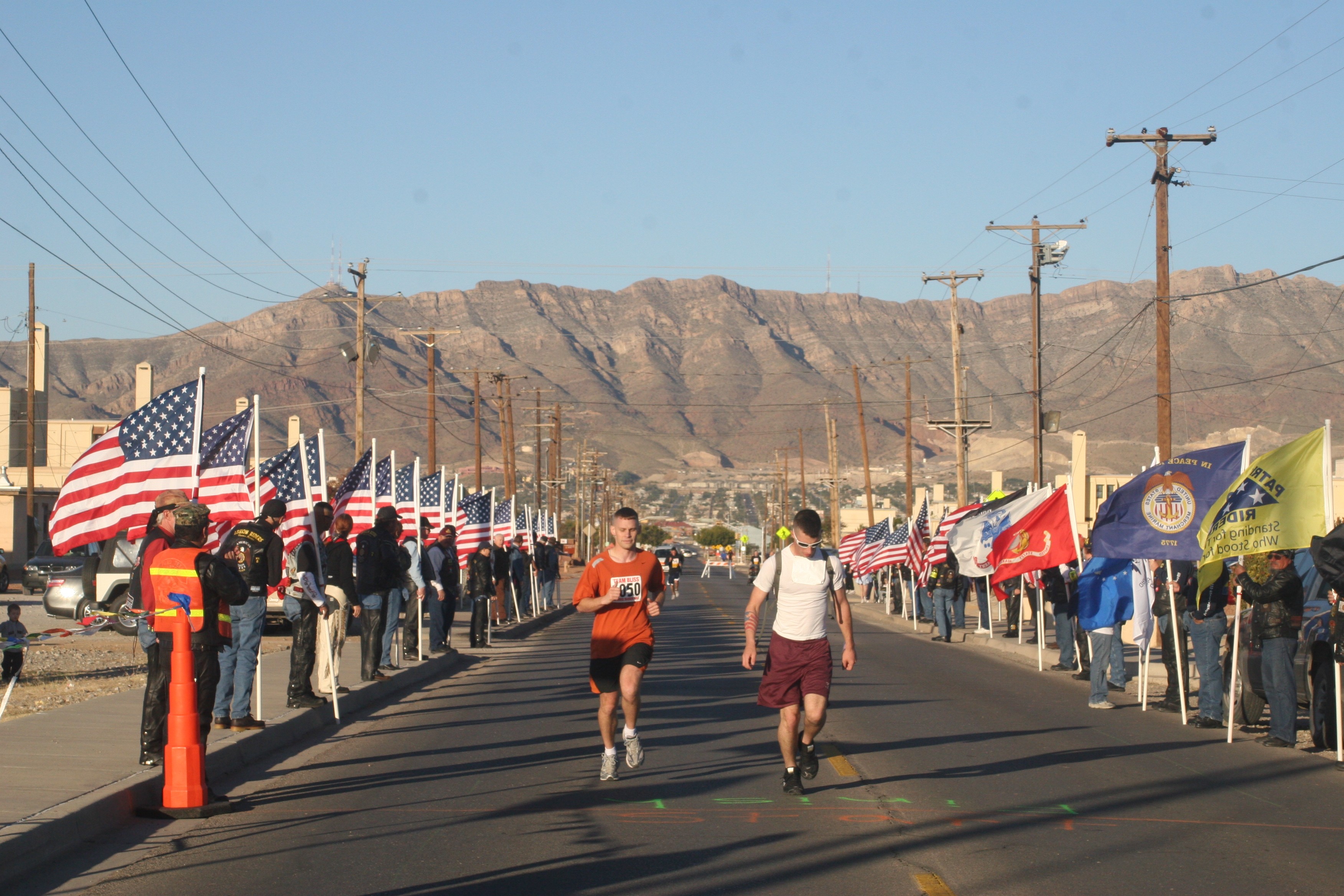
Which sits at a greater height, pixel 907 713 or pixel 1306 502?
pixel 1306 502

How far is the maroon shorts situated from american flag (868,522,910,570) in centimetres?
2400

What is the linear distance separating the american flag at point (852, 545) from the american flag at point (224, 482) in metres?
30.4

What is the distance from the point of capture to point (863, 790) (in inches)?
389

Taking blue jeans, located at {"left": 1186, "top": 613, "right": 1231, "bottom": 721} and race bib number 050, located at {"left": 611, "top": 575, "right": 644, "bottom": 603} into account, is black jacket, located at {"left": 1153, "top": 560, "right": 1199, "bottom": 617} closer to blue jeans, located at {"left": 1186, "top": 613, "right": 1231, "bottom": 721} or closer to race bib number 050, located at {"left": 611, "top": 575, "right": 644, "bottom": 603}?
blue jeans, located at {"left": 1186, "top": 613, "right": 1231, "bottom": 721}

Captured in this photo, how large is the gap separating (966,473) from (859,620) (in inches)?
298

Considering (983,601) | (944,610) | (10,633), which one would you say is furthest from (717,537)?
(10,633)

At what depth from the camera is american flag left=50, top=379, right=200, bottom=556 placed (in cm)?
1280

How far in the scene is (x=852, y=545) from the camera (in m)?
46.4

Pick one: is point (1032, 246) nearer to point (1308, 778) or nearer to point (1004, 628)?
point (1004, 628)

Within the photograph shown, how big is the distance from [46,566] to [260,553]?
1197 inches

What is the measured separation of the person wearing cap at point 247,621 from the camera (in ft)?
39.0

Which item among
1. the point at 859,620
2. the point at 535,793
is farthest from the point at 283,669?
the point at 859,620

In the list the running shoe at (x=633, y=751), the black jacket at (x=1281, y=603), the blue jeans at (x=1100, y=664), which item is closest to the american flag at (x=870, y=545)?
the blue jeans at (x=1100, y=664)

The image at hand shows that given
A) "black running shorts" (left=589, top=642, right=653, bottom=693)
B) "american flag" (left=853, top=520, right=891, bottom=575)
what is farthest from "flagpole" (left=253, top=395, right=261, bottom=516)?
"american flag" (left=853, top=520, right=891, bottom=575)
